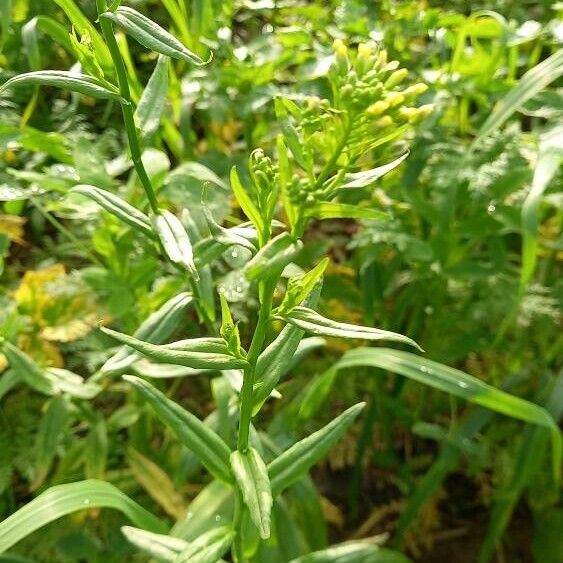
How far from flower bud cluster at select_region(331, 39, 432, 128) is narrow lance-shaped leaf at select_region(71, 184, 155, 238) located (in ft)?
0.79

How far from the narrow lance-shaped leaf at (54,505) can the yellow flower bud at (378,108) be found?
462 millimetres

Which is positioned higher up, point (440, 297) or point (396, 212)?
point (396, 212)

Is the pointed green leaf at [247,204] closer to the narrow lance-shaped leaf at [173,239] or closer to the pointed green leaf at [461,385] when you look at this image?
the narrow lance-shaped leaf at [173,239]

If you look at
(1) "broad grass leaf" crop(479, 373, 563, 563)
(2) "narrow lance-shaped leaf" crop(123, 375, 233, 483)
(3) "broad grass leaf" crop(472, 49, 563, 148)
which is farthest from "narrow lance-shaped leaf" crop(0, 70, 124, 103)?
(1) "broad grass leaf" crop(479, 373, 563, 563)

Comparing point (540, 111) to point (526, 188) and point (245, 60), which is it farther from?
point (245, 60)

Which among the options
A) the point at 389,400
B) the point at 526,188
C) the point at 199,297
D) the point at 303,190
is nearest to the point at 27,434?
the point at 199,297

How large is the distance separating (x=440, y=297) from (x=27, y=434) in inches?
22.6

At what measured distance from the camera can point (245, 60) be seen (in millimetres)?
1039

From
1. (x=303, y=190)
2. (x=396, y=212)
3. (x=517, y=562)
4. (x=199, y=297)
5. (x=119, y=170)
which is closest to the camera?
(x=303, y=190)

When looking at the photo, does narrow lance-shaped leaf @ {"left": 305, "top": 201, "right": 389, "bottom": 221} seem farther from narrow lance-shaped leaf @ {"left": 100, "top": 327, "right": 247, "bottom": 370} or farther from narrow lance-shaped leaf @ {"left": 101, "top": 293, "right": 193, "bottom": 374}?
narrow lance-shaped leaf @ {"left": 101, "top": 293, "right": 193, "bottom": 374}

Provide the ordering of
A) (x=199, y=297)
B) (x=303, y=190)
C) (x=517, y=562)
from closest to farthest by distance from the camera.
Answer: (x=303, y=190), (x=199, y=297), (x=517, y=562)

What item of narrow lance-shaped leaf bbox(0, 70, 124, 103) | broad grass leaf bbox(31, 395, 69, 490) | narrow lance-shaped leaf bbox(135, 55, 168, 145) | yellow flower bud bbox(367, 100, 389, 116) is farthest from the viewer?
broad grass leaf bbox(31, 395, 69, 490)

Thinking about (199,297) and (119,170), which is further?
(119,170)

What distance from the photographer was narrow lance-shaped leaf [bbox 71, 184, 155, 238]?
2.09 feet
